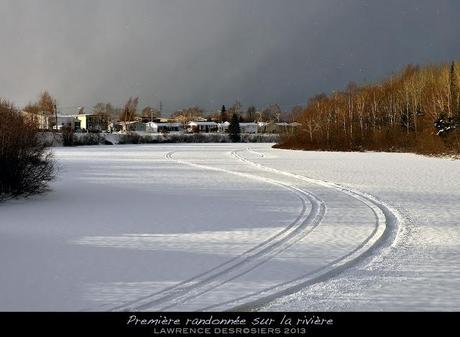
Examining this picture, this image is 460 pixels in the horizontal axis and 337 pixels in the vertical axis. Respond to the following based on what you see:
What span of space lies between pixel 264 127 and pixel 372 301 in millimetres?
180988

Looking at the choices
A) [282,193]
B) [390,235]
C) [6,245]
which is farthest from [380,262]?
[282,193]

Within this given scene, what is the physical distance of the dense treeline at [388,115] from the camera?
63.6 meters

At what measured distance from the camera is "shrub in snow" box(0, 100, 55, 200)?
1859 centimetres

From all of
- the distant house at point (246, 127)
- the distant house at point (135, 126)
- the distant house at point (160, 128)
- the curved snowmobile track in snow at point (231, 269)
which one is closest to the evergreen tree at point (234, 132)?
the distant house at point (135, 126)

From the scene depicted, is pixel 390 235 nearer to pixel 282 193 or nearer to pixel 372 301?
pixel 372 301

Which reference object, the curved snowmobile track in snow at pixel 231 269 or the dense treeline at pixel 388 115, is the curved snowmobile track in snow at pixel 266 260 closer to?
the curved snowmobile track in snow at pixel 231 269

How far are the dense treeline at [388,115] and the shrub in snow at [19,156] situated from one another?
4701cm

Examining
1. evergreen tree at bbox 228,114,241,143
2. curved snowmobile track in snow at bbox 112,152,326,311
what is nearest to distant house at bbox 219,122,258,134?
evergreen tree at bbox 228,114,241,143

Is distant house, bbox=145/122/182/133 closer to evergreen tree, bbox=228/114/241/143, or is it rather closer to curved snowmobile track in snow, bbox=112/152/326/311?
evergreen tree, bbox=228/114/241/143

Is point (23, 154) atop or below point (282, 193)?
atop

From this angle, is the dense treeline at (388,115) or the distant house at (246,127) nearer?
the dense treeline at (388,115)

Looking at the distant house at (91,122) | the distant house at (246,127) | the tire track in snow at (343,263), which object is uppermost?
the distant house at (91,122)

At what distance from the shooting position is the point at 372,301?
23.3 ft
